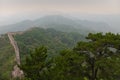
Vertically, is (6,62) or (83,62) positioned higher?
(83,62)

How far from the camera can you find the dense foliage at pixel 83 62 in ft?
100

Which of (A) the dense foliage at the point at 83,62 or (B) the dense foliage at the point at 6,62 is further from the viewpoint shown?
(B) the dense foliage at the point at 6,62

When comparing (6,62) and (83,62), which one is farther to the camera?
(6,62)

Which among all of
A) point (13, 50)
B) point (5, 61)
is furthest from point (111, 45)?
point (13, 50)

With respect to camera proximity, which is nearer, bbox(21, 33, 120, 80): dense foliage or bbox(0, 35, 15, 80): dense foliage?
bbox(21, 33, 120, 80): dense foliage

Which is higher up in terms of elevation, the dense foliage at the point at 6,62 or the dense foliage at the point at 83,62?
the dense foliage at the point at 83,62

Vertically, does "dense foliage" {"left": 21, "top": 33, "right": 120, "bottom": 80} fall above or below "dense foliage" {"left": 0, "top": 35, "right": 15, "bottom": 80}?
above

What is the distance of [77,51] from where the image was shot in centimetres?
3238

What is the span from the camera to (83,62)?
1232 inches

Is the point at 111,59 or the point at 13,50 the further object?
the point at 13,50

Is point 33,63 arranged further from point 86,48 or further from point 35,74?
point 86,48

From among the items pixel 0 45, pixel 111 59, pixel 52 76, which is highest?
pixel 111 59

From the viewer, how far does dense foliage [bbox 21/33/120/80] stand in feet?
100

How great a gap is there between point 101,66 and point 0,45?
329 feet
